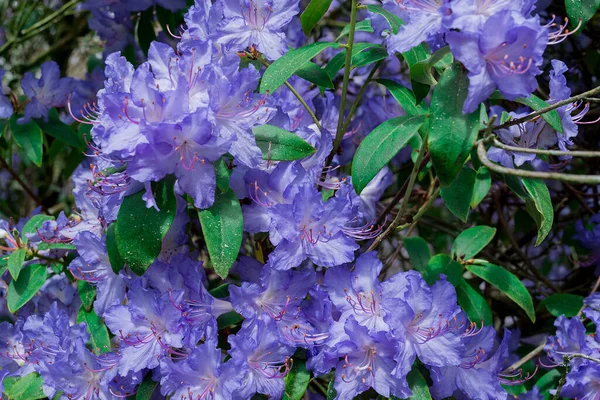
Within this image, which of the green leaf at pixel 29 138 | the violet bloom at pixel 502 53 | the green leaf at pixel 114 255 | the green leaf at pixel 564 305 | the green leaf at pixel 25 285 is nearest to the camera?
the violet bloom at pixel 502 53

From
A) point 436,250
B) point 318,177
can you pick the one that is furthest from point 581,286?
point 318,177

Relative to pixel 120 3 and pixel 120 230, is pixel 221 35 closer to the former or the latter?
pixel 120 230

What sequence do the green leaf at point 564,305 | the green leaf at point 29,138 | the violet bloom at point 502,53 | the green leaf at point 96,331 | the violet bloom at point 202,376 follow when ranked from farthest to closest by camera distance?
the green leaf at point 29,138
the green leaf at point 564,305
the green leaf at point 96,331
the violet bloom at point 202,376
the violet bloom at point 502,53

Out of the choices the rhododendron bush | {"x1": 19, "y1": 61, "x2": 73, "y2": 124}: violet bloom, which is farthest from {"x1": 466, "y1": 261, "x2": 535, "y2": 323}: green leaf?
{"x1": 19, "y1": 61, "x2": 73, "y2": 124}: violet bloom

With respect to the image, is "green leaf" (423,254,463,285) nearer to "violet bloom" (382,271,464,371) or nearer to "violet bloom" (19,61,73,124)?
"violet bloom" (382,271,464,371)

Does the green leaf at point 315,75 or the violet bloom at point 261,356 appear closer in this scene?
the violet bloom at point 261,356

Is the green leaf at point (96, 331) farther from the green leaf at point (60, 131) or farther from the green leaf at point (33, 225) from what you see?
the green leaf at point (60, 131)

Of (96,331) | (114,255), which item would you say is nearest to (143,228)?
(114,255)

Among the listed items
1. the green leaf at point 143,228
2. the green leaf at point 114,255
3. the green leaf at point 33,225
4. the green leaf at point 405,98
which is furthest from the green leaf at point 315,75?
the green leaf at point 33,225
